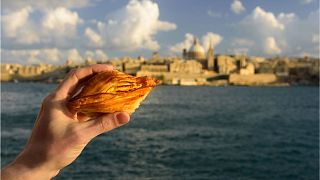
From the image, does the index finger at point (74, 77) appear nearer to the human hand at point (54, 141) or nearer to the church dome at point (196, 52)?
the human hand at point (54, 141)

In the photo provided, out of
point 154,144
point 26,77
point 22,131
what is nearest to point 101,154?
point 154,144

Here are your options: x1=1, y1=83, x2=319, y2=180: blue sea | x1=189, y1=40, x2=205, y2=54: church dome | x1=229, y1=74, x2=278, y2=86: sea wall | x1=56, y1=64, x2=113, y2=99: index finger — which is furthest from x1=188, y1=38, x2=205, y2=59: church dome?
x1=56, y1=64, x2=113, y2=99: index finger

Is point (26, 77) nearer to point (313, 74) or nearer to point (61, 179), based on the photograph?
point (313, 74)

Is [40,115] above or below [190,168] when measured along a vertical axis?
above

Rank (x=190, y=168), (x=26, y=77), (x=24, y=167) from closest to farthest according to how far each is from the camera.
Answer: (x=24, y=167) → (x=190, y=168) → (x=26, y=77)

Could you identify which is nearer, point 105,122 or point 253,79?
point 105,122

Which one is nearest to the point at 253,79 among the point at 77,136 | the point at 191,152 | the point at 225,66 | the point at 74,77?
the point at 225,66

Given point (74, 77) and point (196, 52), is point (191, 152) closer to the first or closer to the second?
point (74, 77)
